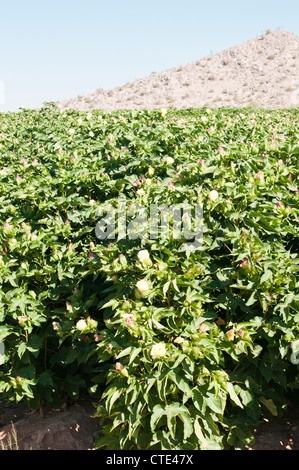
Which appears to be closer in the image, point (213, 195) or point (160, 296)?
point (160, 296)

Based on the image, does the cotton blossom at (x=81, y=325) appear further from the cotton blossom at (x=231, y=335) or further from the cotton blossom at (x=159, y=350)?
the cotton blossom at (x=231, y=335)

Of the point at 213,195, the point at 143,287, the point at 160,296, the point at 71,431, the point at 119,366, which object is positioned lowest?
the point at 71,431

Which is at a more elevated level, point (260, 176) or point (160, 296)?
point (260, 176)

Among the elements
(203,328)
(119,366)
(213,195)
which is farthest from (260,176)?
(119,366)

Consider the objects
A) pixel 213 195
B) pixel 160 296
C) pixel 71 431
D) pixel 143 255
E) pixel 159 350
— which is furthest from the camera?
pixel 71 431

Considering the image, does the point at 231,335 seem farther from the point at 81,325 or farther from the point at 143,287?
the point at 81,325

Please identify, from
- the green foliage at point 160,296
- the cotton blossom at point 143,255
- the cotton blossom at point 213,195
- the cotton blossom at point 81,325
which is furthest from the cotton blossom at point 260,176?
the cotton blossom at point 81,325

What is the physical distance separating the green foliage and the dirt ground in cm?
13

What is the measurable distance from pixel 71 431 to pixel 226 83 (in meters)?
31.0

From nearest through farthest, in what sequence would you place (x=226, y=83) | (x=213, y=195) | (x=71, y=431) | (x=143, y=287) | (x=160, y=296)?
(x=143, y=287) → (x=160, y=296) → (x=213, y=195) → (x=71, y=431) → (x=226, y=83)

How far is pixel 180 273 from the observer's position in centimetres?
243

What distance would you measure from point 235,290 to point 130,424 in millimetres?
894

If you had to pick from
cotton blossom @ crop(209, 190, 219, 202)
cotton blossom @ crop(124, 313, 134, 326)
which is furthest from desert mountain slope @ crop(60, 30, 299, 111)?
cotton blossom @ crop(124, 313, 134, 326)

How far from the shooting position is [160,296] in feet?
7.81
